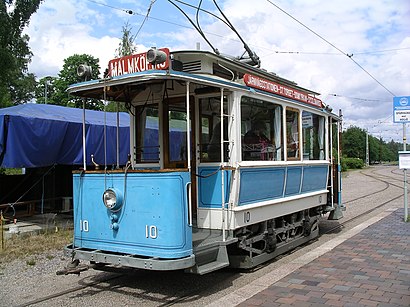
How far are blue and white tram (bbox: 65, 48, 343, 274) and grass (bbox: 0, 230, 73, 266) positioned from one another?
242 centimetres

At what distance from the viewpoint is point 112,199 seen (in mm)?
5793

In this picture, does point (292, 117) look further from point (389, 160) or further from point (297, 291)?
point (389, 160)

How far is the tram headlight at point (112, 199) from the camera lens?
18.9ft

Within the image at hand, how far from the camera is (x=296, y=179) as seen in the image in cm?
825

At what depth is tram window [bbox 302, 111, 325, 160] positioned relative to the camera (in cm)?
884

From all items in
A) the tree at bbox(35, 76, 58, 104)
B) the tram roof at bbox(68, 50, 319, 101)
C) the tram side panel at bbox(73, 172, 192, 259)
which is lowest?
the tram side panel at bbox(73, 172, 192, 259)

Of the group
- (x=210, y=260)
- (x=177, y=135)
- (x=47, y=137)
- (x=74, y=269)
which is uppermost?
(x=47, y=137)

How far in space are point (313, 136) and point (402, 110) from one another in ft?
13.4

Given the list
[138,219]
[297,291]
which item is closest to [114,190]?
[138,219]

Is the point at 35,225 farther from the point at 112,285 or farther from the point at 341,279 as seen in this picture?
the point at 341,279

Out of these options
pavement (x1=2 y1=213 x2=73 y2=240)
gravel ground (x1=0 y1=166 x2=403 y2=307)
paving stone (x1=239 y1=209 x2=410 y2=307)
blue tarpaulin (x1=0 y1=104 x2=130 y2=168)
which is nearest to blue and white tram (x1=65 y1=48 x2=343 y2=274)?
gravel ground (x1=0 y1=166 x2=403 y2=307)

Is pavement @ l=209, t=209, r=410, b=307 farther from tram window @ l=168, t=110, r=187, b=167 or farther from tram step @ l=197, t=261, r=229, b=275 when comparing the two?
tram window @ l=168, t=110, r=187, b=167

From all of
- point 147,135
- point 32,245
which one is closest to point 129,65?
point 147,135

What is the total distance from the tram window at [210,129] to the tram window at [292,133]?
1836 millimetres
